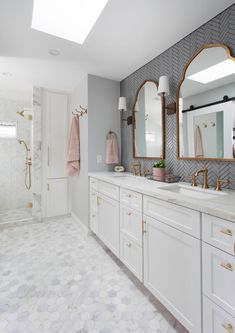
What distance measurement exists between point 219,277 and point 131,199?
0.86 meters

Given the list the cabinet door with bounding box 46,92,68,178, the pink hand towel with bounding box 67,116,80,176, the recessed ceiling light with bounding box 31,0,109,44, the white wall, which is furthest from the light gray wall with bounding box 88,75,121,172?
the cabinet door with bounding box 46,92,68,178

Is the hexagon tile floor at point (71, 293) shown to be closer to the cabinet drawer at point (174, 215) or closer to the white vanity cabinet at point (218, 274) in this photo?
the white vanity cabinet at point (218, 274)

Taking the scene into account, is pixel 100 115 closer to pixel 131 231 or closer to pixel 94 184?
pixel 94 184

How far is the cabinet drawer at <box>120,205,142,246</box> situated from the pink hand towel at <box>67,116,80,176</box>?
1.36m

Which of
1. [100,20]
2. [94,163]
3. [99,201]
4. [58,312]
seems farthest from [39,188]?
[100,20]

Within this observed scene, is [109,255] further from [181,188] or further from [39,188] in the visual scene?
[39,188]

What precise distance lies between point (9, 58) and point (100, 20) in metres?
1.29

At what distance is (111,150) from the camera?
2668 mm

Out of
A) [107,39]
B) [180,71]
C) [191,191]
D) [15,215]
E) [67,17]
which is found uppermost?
[67,17]

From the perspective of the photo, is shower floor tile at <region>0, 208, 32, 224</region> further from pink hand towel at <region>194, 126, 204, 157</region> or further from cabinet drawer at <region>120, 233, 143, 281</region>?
pink hand towel at <region>194, 126, 204, 157</region>

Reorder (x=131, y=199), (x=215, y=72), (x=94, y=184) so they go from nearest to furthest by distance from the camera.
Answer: (x=215, y=72) < (x=131, y=199) < (x=94, y=184)

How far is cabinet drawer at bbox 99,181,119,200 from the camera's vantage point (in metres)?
1.90

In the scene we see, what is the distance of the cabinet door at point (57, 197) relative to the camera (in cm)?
329

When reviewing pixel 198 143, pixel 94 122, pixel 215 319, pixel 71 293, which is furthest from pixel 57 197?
pixel 215 319
